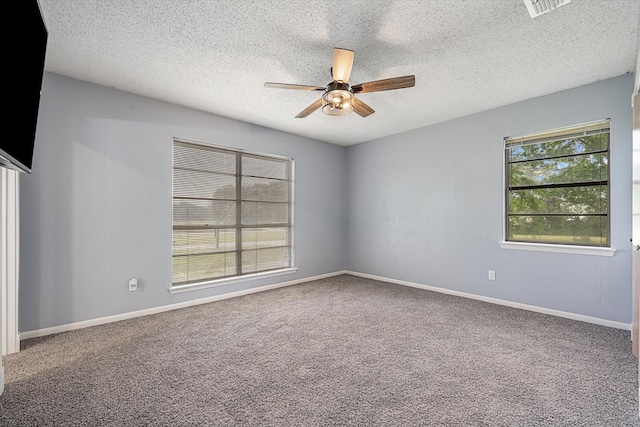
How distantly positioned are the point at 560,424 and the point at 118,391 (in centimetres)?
266

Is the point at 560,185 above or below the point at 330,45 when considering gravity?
below

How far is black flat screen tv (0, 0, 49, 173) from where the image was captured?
1236 millimetres

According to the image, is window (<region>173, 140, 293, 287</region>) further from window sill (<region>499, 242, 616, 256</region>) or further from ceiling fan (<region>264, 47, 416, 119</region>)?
window sill (<region>499, 242, 616, 256</region>)

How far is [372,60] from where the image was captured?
107 inches

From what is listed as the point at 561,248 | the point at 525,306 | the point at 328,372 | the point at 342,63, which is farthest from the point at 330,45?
the point at 525,306

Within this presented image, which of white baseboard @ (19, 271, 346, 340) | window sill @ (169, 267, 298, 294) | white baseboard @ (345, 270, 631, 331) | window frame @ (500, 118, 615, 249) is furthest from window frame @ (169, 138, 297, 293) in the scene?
window frame @ (500, 118, 615, 249)

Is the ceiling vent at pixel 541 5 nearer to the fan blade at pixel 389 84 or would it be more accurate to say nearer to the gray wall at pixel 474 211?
the fan blade at pixel 389 84

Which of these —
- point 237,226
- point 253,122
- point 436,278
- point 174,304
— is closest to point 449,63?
point 253,122

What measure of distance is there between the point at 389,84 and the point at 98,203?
3.22 m

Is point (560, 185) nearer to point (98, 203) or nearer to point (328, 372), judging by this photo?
point (328, 372)

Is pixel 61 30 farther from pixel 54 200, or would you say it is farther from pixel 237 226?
pixel 237 226

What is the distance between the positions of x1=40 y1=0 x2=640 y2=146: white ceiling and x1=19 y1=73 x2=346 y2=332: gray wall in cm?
30

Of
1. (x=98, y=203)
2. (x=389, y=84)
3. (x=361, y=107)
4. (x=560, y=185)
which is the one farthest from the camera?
(x=560, y=185)

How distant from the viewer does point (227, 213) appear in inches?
170
